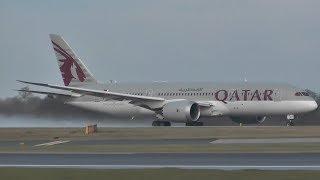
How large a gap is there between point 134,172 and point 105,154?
9.09 meters

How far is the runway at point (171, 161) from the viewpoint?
84.7 feet

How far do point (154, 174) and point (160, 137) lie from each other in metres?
22.1

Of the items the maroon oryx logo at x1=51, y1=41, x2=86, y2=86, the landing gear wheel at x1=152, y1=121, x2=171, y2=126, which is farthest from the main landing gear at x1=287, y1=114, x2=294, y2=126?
the maroon oryx logo at x1=51, y1=41, x2=86, y2=86

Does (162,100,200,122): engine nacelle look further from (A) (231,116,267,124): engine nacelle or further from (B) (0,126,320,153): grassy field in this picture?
(B) (0,126,320,153): grassy field

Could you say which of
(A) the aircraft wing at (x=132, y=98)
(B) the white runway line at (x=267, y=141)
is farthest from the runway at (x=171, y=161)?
(A) the aircraft wing at (x=132, y=98)

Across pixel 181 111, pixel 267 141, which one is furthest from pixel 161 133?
pixel 181 111

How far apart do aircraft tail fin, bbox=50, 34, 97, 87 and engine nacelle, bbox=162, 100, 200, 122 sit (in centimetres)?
1094

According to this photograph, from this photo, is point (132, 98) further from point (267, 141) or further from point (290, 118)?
point (267, 141)

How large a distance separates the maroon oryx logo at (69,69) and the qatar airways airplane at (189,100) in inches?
39.9

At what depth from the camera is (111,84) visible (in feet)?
232

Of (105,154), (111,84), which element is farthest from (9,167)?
(111,84)

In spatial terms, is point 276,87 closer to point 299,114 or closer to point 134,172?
point 299,114

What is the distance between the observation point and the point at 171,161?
28.1m

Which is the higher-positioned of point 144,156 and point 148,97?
point 148,97
